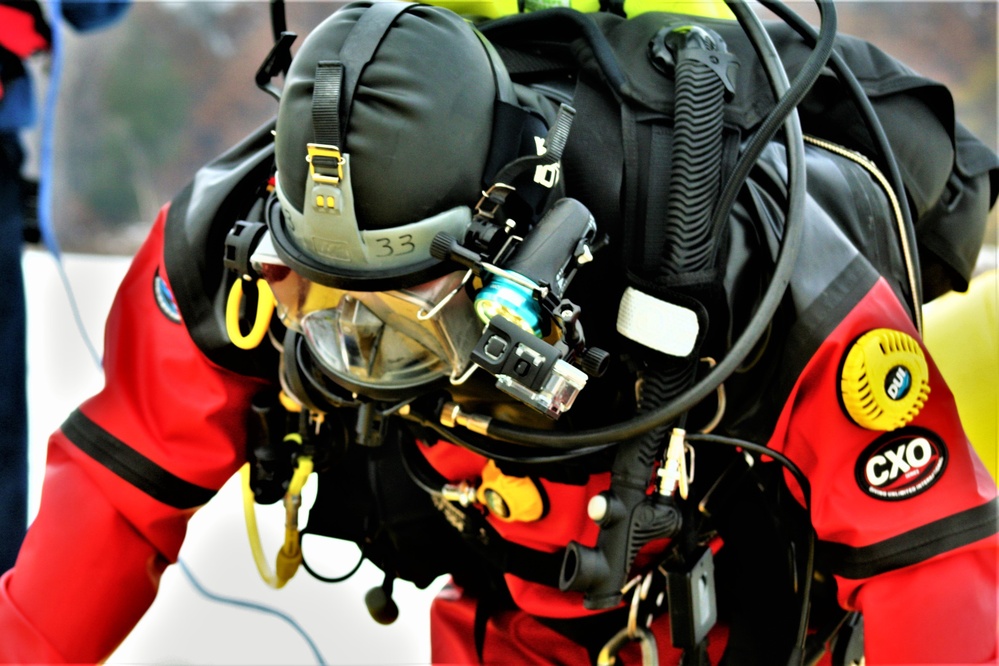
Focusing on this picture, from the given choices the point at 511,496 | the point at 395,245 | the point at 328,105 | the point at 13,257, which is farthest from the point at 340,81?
the point at 13,257

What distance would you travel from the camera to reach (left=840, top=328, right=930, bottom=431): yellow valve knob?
3.26 ft

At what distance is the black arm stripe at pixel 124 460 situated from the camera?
1.24 metres

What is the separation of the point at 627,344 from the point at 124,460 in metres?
0.64

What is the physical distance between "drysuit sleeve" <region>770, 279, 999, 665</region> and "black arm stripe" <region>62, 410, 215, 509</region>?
72 centimetres

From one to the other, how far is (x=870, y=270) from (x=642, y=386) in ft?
0.85

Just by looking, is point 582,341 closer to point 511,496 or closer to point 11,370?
point 511,496

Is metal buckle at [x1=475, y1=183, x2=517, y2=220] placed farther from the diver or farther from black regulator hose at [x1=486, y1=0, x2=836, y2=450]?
black regulator hose at [x1=486, y1=0, x2=836, y2=450]

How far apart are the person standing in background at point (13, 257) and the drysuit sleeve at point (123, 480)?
254 millimetres

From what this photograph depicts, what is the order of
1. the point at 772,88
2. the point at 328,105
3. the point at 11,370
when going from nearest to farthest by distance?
the point at 328,105, the point at 772,88, the point at 11,370

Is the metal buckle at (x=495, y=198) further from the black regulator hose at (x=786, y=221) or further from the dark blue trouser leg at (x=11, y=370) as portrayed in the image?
the dark blue trouser leg at (x=11, y=370)

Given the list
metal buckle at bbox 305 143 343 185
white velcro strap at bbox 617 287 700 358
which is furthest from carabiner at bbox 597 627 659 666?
metal buckle at bbox 305 143 343 185

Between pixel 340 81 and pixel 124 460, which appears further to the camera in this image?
pixel 124 460

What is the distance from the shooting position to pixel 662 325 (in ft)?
3.15

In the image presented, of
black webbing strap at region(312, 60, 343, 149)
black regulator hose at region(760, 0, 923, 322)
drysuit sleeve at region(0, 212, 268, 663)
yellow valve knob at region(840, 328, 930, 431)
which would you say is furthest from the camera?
drysuit sleeve at region(0, 212, 268, 663)
